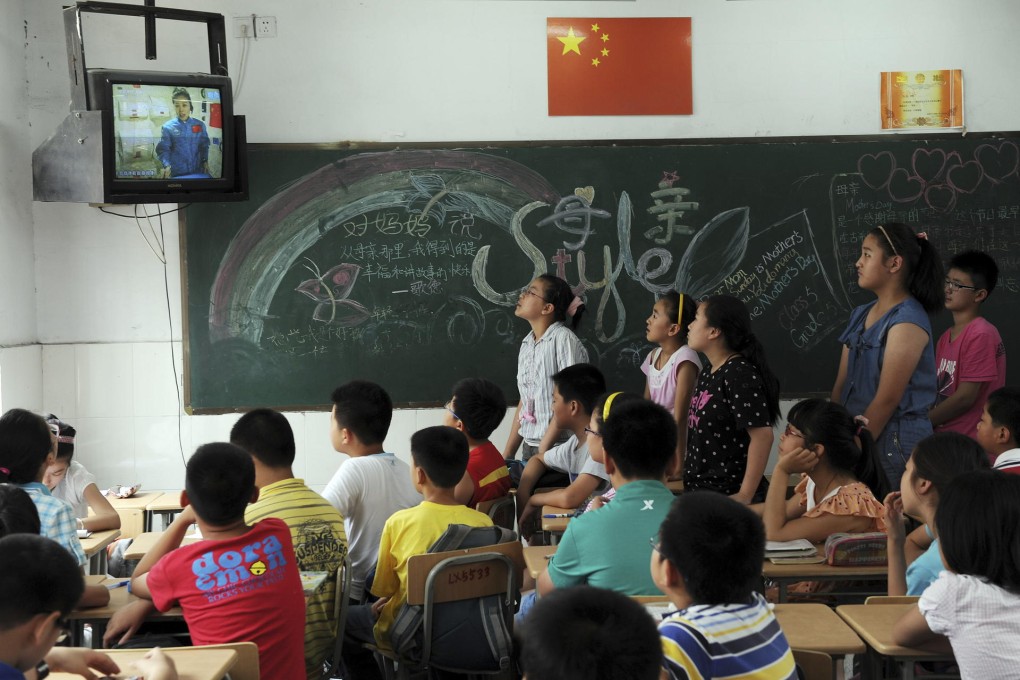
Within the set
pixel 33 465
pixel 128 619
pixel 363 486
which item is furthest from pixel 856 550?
pixel 33 465

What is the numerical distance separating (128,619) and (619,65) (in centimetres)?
384

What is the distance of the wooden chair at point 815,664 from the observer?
6.75 ft

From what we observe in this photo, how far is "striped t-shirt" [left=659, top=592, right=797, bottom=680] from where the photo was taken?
1641mm

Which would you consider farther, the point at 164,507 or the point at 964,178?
the point at 964,178

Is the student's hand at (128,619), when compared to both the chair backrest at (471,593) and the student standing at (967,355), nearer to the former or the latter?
the chair backrest at (471,593)

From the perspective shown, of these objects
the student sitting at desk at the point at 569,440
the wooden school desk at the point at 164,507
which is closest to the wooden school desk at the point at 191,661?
the student sitting at desk at the point at 569,440

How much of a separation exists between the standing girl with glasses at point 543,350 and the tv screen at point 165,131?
1592mm

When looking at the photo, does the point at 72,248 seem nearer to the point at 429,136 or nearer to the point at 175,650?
the point at 429,136

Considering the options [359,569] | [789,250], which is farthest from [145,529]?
[789,250]

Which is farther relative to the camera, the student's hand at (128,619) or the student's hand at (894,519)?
the student's hand at (894,519)

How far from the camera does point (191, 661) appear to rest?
2012 mm

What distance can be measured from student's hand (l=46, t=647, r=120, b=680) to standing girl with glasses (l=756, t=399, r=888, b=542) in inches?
76.6

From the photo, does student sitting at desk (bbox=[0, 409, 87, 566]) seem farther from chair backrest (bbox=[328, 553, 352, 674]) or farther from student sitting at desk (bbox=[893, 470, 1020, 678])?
student sitting at desk (bbox=[893, 470, 1020, 678])

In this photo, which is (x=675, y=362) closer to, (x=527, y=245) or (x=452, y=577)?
(x=527, y=245)
